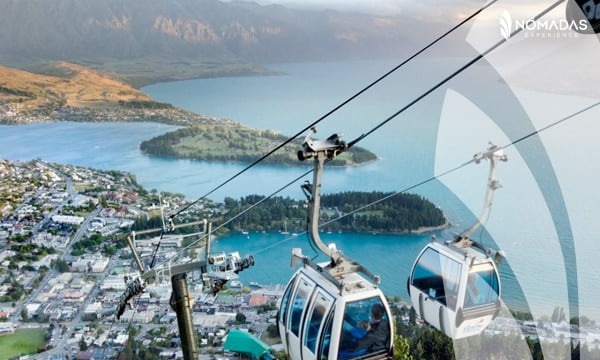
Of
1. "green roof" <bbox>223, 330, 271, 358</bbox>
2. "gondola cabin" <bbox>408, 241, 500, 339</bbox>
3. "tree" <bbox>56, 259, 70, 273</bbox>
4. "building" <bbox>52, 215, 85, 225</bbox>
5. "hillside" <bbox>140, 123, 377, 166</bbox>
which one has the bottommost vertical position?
"tree" <bbox>56, 259, 70, 273</bbox>

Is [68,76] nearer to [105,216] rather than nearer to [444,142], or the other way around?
[105,216]

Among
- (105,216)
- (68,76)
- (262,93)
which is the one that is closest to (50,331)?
(105,216)

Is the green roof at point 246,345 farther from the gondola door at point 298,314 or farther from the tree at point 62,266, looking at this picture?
the tree at point 62,266

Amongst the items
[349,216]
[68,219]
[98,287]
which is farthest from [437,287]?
[68,219]

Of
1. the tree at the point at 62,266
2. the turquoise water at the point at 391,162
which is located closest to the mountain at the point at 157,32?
the turquoise water at the point at 391,162

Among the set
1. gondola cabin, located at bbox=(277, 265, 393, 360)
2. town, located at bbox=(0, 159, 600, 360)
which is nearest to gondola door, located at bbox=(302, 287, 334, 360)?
gondola cabin, located at bbox=(277, 265, 393, 360)

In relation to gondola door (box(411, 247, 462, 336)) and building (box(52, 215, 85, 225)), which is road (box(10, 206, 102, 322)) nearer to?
building (box(52, 215, 85, 225))

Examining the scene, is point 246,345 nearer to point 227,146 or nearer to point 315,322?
point 315,322
